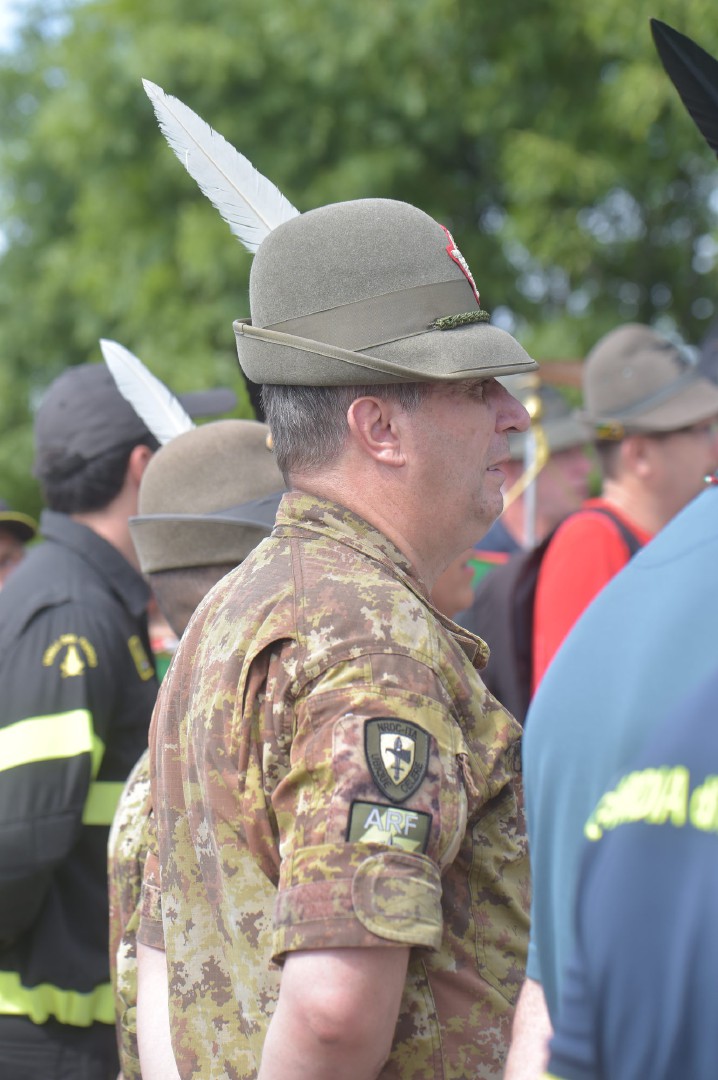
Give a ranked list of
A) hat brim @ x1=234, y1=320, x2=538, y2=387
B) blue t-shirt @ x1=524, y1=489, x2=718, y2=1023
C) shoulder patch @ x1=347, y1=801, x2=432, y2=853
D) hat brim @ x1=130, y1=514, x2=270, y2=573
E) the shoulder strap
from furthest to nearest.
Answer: the shoulder strap
hat brim @ x1=130, y1=514, x2=270, y2=573
hat brim @ x1=234, y1=320, x2=538, y2=387
shoulder patch @ x1=347, y1=801, x2=432, y2=853
blue t-shirt @ x1=524, y1=489, x2=718, y2=1023

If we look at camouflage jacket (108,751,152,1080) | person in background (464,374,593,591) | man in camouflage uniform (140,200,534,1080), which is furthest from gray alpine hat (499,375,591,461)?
man in camouflage uniform (140,200,534,1080)

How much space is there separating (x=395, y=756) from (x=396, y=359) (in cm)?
57

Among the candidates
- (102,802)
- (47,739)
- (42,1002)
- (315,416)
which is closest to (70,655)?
(47,739)

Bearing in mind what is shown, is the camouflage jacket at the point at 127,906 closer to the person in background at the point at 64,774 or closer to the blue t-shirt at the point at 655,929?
the person in background at the point at 64,774

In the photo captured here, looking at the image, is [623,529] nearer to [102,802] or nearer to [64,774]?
[102,802]

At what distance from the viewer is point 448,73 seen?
11.4 m

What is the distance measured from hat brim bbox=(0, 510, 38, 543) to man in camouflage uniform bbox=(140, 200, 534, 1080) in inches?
185

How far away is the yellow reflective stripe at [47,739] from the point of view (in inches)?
105

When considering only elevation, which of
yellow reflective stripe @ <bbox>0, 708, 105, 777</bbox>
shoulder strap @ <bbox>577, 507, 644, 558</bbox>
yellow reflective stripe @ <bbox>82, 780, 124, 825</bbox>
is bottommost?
yellow reflective stripe @ <bbox>82, 780, 124, 825</bbox>

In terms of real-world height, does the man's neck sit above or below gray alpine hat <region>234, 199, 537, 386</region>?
below

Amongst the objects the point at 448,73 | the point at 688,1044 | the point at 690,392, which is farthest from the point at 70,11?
the point at 688,1044

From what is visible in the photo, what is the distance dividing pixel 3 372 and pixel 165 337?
560cm

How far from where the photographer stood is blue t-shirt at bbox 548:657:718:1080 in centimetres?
79

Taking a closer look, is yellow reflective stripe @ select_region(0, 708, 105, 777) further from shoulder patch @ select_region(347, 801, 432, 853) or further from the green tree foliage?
the green tree foliage
